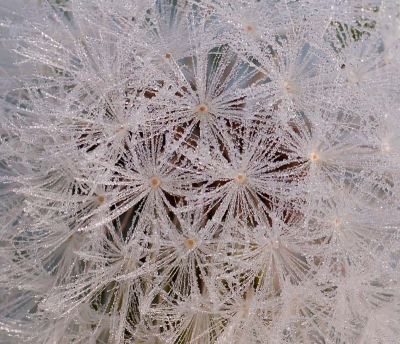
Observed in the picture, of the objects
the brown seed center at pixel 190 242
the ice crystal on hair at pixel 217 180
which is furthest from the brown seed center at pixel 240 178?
the brown seed center at pixel 190 242

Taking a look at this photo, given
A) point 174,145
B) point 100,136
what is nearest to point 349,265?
point 174,145

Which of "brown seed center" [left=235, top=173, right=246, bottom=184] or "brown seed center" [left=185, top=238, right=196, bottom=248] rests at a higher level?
"brown seed center" [left=235, top=173, right=246, bottom=184]

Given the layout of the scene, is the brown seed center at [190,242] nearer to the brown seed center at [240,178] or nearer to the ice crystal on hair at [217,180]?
the ice crystal on hair at [217,180]

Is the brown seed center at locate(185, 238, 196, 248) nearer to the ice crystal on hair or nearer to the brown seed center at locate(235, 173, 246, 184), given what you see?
the ice crystal on hair

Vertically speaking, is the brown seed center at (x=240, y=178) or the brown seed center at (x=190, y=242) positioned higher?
the brown seed center at (x=240, y=178)

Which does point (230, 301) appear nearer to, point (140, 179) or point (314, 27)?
point (140, 179)

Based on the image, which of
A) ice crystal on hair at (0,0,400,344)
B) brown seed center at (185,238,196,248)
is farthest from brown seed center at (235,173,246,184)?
brown seed center at (185,238,196,248)

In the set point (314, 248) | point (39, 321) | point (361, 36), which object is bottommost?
point (39, 321)

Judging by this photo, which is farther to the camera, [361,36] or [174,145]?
A: [361,36]

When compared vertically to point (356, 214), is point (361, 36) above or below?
above
